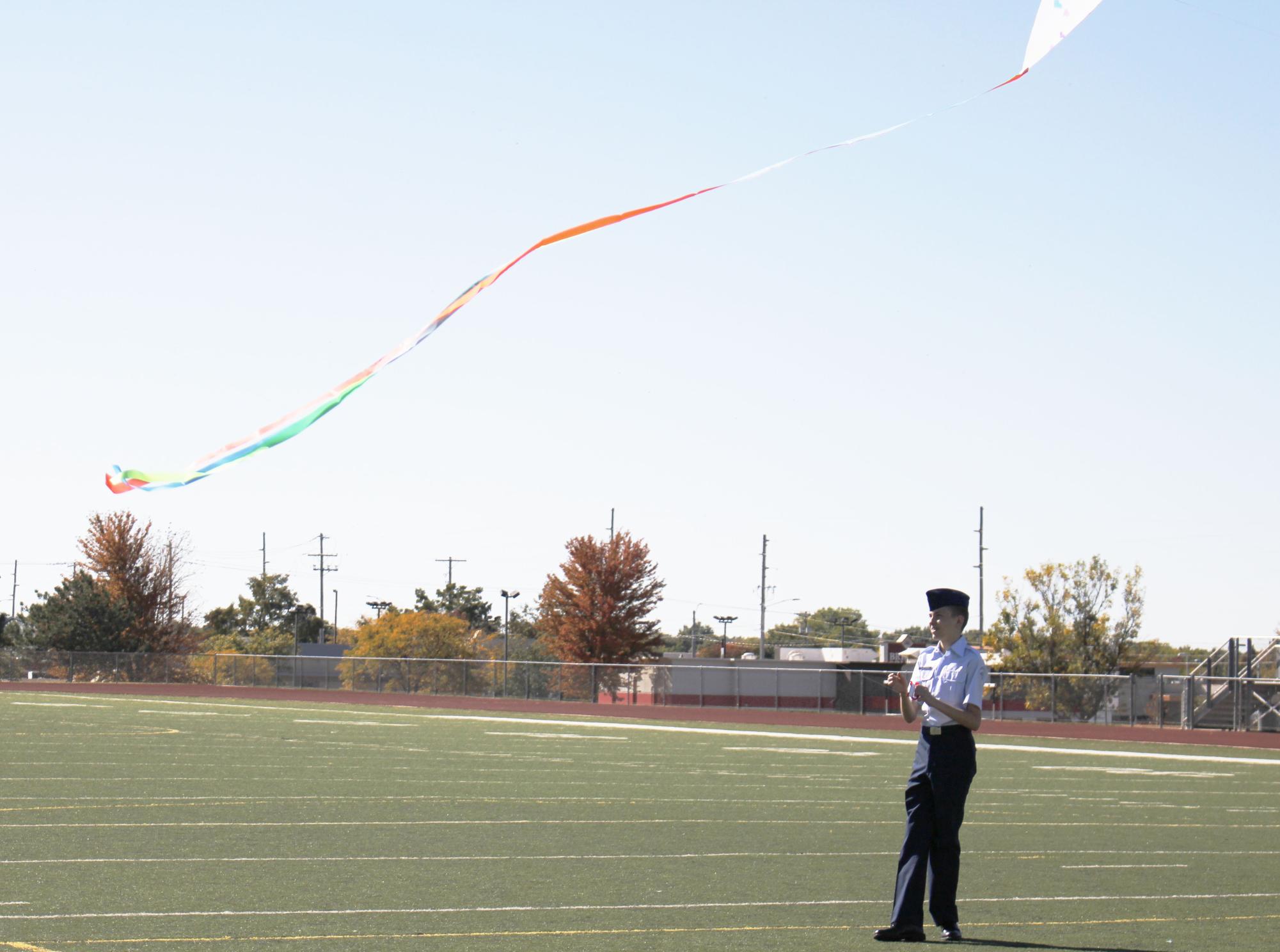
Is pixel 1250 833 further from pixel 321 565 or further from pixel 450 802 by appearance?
pixel 321 565

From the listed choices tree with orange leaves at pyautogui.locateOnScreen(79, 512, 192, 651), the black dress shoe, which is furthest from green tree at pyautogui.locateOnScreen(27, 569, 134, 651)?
the black dress shoe

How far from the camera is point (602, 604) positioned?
7475 centimetres

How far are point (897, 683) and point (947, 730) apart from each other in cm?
47

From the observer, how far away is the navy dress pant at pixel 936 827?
791 cm

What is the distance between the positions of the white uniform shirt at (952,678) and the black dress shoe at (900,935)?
1.01 metres

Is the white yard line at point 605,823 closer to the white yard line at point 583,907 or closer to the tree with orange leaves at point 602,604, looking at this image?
the white yard line at point 583,907

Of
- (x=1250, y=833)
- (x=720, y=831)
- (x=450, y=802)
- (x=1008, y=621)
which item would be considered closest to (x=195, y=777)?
(x=450, y=802)

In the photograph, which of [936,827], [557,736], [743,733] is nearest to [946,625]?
[936,827]

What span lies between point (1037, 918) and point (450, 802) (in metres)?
7.62

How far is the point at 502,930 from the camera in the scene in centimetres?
798

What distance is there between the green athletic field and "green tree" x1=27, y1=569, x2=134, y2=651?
50.4 meters

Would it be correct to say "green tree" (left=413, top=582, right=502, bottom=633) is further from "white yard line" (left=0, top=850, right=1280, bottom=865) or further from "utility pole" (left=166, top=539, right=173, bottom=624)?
"white yard line" (left=0, top=850, right=1280, bottom=865)

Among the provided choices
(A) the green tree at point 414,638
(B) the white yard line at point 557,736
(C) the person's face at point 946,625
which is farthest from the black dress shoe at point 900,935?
(A) the green tree at point 414,638

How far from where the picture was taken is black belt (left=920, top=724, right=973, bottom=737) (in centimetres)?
797
